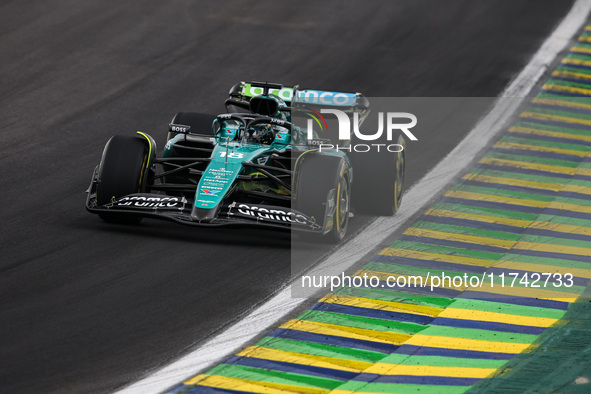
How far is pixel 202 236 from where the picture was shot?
478 inches

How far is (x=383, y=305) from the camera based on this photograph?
10367 millimetres

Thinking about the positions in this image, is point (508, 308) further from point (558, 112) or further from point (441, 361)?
point (558, 112)

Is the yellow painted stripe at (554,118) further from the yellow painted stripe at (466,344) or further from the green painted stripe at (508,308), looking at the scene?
the yellow painted stripe at (466,344)

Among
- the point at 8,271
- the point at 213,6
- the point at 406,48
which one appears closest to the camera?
the point at 8,271

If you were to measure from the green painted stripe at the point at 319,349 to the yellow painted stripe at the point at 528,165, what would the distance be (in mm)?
8056

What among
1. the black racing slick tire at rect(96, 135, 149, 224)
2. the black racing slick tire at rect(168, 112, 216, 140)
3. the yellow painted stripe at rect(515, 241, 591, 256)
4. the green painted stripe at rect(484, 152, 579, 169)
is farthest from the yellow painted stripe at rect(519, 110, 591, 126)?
the black racing slick tire at rect(96, 135, 149, 224)

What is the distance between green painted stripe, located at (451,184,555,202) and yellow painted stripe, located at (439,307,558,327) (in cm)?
483

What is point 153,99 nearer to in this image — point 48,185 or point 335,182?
point 48,185

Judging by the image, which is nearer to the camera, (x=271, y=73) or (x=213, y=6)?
(x=271, y=73)

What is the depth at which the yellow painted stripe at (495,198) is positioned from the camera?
47.6 feet

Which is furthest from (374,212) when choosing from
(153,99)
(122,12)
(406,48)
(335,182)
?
(122,12)

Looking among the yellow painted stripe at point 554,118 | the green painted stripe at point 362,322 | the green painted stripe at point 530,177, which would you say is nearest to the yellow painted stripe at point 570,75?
the yellow painted stripe at point 554,118

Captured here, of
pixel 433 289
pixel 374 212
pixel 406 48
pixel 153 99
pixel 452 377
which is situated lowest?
pixel 452 377

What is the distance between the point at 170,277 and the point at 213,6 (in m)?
14.2
